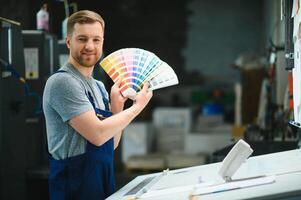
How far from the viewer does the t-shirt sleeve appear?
1989 mm

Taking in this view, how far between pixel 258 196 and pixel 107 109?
34.6 inches

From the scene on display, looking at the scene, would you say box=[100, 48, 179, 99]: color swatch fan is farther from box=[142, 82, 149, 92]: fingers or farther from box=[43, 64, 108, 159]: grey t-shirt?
box=[43, 64, 108, 159]: grey t-shirt

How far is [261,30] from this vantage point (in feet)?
28.3

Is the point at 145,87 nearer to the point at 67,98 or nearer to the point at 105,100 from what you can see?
the point at 105,100

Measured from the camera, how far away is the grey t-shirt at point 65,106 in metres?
2.00

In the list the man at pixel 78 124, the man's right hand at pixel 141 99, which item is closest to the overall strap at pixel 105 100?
the man at pixel 78 124

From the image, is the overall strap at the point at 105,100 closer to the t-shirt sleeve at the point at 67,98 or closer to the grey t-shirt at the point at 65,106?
the grey t-shirt at the point at 65,106

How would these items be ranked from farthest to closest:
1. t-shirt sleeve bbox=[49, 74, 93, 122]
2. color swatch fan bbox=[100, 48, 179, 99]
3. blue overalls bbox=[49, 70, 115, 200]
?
color swatch fan bbox=[100, 48, 179, 99] → blue overalls bbox=[49, 70, 115, 200] → t-shirt sleeve bbox=[49, 74, 93, 122]

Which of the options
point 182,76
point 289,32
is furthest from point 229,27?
point 289,32

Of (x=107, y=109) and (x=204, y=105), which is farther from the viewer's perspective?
(x=204, y=105)

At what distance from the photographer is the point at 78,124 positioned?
1981 mm

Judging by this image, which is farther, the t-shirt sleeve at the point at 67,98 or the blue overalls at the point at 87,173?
the blue overalls at the point at 87,173

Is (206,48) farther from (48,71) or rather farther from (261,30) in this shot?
(48,71)

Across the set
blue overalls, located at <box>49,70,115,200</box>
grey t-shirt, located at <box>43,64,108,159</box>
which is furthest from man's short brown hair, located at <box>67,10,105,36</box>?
blue overalls, located at <box>49,70,115,200</box>
